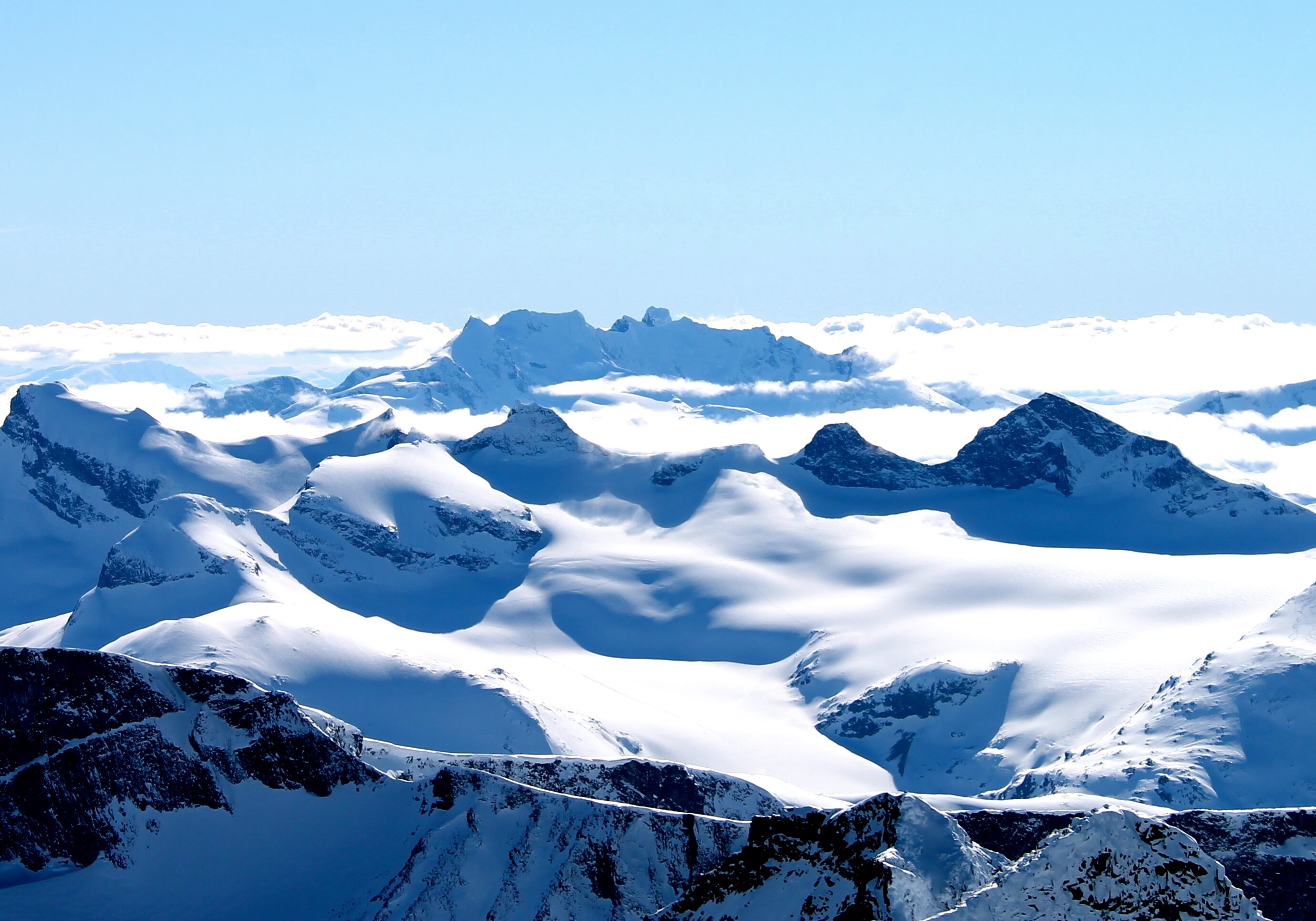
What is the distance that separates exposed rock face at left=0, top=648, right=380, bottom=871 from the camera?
125750 mm

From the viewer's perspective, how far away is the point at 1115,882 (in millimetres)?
79250

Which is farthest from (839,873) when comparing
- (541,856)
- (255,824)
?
(255,824)

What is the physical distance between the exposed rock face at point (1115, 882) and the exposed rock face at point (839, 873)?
436 inches

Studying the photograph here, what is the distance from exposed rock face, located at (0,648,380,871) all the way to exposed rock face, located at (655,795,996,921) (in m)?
50.6

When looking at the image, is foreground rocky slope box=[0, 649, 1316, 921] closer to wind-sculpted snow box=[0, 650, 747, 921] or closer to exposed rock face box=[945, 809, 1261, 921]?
wind-sculpted snow box=[0, 650, 747, 921]

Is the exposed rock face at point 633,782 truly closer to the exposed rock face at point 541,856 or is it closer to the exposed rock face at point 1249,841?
the exposed rock face at point 541,856

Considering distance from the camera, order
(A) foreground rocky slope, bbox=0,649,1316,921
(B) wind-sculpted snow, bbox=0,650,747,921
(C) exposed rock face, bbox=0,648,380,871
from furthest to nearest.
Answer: (C) exposed rock face, bbox=0,648,380,871 → (A) foreground rocky slope, bbox=0,649,1316,921 → (B) wind-sculpted snow, bbox=0,650,747,921

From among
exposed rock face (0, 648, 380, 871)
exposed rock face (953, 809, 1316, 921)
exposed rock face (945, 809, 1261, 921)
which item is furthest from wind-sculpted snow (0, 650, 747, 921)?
exposed rock face (945, 809, 1261, 921)

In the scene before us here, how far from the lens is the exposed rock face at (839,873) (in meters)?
92.1

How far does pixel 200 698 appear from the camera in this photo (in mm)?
134250

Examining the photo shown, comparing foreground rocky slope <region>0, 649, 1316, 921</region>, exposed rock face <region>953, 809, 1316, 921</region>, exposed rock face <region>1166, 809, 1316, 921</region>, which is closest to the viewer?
foreground rocky slope <region>0, 649, 1316, 921</region>

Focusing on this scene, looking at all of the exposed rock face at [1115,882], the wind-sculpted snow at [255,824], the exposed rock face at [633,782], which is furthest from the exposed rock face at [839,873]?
the exposed rock face at [633,782]

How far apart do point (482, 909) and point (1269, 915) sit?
74.0m

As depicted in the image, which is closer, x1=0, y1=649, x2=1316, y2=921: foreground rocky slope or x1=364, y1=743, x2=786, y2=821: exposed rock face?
x1=0, y1=649, x2=1316, y2=921: foreground rocky slope
